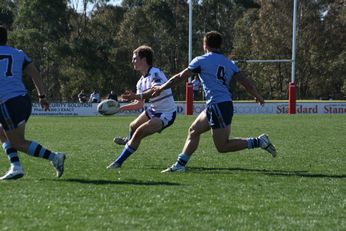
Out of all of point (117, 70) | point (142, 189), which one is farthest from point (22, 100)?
point (117, 70)

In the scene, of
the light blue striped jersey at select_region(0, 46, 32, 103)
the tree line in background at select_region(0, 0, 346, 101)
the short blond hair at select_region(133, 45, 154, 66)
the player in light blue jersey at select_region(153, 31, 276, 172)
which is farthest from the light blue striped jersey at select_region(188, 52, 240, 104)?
the tree line in background at select_region(0, 0, 346, 101)

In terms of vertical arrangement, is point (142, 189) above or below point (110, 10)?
below

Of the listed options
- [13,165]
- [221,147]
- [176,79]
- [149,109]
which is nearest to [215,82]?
[176,79]

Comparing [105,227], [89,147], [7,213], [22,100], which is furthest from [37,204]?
[89,147]

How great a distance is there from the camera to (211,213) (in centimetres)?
655

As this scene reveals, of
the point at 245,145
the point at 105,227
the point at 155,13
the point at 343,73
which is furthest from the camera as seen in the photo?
the point at 155,13

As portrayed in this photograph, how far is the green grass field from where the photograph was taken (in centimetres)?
614

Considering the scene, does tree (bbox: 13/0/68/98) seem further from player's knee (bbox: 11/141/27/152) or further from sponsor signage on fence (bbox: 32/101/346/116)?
player's knee (bbox: 11/141/27/152)

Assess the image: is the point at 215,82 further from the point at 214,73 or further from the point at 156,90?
the point at 156,90

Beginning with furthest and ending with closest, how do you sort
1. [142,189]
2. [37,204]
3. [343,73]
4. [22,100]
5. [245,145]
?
[343,73], [245,145], [22,100], [142,189], [37,204]

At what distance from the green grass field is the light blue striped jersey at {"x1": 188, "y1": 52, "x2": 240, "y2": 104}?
1.04m

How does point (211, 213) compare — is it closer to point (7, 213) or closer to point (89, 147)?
point (7, 213)

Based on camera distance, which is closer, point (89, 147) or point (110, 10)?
point (89, 147)

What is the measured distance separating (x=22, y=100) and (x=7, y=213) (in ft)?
8.42
